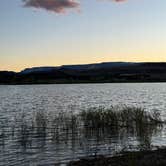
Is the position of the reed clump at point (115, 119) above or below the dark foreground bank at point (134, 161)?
above

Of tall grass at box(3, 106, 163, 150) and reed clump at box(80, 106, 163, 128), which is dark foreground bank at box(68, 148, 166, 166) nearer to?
tall grass at box(3, 106, 163, 150)

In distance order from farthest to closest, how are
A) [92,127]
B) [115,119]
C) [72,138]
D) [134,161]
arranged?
[115,119] < [92,127] < [72,138] < [134,161]

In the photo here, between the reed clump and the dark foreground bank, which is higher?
the reed clump

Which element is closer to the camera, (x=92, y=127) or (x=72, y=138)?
(x=72, y=138)

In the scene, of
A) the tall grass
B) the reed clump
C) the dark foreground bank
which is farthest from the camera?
the reed clump

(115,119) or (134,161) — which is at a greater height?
(115,119)

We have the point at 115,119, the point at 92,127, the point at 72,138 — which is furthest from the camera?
the point at 115,119

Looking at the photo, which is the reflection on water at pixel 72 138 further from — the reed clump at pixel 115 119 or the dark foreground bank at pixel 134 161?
the dark foreground bank at pixel 134 161

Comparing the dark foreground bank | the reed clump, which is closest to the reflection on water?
the reed clump

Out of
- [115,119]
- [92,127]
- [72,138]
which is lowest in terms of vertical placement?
[72,138]

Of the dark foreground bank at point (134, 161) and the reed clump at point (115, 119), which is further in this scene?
the reed clump at point (115, 119)

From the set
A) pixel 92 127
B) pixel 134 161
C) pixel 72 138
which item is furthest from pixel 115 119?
pixel 134 161

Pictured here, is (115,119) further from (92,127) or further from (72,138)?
(72,138)

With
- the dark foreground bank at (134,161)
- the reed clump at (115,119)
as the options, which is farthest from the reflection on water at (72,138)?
the dark foreground bank at (134,161)
